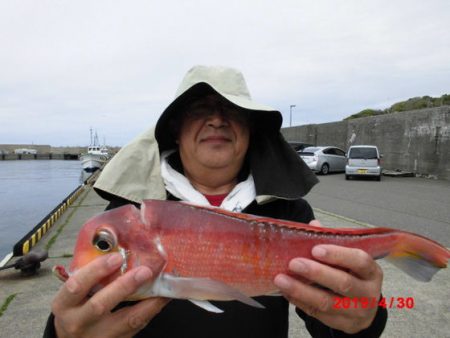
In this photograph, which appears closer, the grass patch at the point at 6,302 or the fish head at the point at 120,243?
the fish head at the point at 120,243

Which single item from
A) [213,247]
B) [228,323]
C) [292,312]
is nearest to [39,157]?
[292,312]

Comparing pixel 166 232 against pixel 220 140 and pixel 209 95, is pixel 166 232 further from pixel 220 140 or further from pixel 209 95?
pixel 209 95

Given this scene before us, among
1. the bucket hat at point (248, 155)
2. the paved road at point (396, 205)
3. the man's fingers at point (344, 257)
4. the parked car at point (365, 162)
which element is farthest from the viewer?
the parked car at point (365, 162)

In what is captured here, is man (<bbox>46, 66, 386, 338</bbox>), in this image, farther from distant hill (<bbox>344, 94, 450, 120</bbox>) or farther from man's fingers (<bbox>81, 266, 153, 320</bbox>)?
distant hill (<bbox>344, 94, 450, 120</bbox>)

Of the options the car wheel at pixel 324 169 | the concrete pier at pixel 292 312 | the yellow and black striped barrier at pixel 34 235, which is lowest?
the car wheel at pixel 324 169

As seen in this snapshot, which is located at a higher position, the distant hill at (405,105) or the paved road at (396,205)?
the distant hill at (405,105)

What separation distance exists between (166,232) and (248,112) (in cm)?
103

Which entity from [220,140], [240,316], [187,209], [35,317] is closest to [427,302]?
[240,316]

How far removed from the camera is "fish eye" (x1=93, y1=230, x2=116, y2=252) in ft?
4.48

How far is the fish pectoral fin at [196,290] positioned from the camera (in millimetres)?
1397

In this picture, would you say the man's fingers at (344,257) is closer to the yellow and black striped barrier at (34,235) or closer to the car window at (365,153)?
the yellow and black striped barrier at (34,235)

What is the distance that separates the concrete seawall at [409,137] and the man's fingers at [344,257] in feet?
66.7

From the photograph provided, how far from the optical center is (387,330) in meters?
3.43

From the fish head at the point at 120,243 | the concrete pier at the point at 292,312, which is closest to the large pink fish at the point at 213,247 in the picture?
the fish head at the point at 120,243
